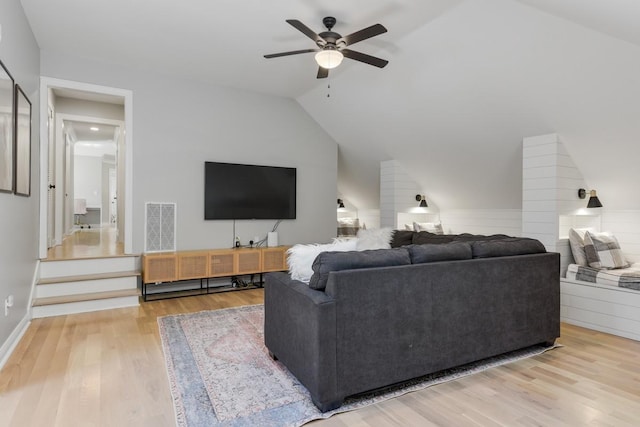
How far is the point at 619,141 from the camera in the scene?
3.60 metres

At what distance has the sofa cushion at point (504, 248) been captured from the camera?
272 centimetres

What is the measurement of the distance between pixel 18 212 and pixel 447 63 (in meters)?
4.39

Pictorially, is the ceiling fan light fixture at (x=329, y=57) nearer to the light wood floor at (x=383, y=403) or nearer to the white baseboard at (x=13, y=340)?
the light wood floor at (x=383, y=403)

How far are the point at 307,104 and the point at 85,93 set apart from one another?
10.1 ft

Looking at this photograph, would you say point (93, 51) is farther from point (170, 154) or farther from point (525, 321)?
point (525, 321)

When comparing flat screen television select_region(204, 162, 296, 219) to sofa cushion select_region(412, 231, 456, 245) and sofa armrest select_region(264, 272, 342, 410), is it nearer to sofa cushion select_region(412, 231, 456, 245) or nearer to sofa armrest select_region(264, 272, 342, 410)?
sofa cushion select_region(412, 231, 456, 245)

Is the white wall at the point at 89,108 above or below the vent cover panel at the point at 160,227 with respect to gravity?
above

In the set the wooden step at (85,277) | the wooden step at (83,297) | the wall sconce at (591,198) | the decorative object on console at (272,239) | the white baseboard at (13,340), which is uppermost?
the wall sconce at (591,198)

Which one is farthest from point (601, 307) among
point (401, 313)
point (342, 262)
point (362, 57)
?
point (362, 57)

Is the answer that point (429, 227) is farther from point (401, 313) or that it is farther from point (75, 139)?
point (75, 139)

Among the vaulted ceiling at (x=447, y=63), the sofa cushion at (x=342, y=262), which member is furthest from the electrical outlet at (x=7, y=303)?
the vaulted ceiling at (x=447, y=63)

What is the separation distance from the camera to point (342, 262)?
7.23ft

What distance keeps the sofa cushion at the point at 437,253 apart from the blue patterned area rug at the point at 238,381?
0.82m

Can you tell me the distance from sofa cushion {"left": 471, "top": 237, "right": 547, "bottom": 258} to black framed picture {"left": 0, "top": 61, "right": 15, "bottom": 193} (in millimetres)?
3545
